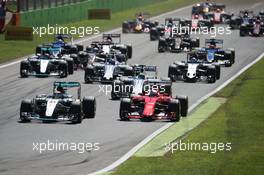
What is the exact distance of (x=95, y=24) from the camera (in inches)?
3388

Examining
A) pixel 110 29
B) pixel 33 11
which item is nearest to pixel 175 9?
pixel 110 29

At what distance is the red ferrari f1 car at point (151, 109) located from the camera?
3875 centimetres

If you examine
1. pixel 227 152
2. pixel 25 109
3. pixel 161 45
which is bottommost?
pixel 161 45

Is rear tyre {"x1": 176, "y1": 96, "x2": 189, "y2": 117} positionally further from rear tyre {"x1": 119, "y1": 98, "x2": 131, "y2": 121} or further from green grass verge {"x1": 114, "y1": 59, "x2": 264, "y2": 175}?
rear tyre {"x1": 119, "y1": 98, "x2": 131, "y2": 121}

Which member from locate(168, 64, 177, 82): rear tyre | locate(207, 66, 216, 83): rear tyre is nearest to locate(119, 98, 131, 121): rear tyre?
locate(168, 64, 177, 82): rear tyre

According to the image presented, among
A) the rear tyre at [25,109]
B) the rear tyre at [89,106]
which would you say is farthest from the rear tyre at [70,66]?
the rear tyre at [25,109]

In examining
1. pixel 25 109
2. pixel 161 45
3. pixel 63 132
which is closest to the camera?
pixel 63 132

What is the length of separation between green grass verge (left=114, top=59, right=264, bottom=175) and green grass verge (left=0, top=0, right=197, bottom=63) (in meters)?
21.5

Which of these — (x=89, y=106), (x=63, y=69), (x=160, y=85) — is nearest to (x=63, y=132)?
(x=89, y=106)

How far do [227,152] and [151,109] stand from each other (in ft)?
21.1

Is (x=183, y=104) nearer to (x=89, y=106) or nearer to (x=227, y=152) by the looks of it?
(x=89, y=106)

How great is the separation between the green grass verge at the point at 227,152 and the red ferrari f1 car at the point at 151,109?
122cm

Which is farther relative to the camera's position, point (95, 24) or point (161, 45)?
point (95, 24)

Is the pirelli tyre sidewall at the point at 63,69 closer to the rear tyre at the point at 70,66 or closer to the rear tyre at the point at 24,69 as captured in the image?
the rear tyre at the point at 70,66
